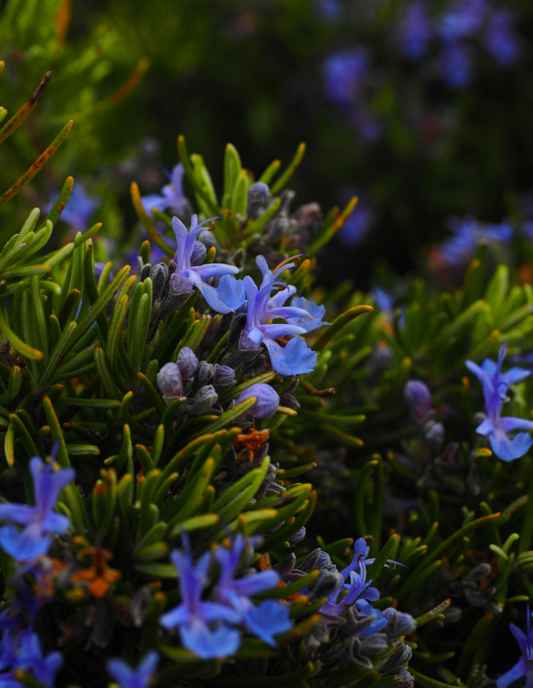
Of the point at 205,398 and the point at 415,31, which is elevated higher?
the point at 415,31

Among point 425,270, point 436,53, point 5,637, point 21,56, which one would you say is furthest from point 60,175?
point 436,53

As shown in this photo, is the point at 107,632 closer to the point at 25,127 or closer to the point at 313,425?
the point at 313,425

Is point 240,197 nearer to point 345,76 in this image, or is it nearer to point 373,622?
point 373,622

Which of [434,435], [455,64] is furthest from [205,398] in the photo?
[455,64]

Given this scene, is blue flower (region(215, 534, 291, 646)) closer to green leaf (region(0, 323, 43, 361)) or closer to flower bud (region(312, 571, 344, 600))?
flower bud (region(312, 571, 344, 600))

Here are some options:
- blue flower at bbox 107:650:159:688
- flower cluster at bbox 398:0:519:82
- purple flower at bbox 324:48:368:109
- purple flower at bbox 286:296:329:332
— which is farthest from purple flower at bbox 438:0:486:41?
blue flower at bbox 107:650:159:688

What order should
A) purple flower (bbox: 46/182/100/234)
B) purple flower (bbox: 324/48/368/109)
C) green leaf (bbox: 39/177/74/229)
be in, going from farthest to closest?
purple flower (bbox: 324/48/368/109)
purple flower (bbox: 46/182/100/234)
green leaf (bbox: 39/177/74/229)
